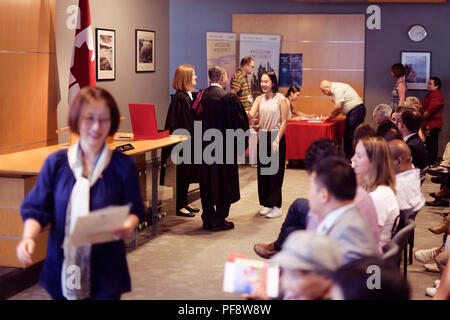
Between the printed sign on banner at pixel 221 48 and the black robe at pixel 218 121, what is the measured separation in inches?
238

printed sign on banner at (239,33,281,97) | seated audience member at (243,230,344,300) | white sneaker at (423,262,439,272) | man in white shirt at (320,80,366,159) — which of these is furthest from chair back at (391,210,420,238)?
printed sign on banner at (239,33,281,97)

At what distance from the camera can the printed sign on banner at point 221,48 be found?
12.1 metres

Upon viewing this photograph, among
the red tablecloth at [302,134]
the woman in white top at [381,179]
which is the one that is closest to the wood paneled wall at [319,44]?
the red tablecloth at [302,134]

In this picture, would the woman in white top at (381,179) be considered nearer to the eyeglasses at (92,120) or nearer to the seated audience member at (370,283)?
the seated audience member at (370,283)

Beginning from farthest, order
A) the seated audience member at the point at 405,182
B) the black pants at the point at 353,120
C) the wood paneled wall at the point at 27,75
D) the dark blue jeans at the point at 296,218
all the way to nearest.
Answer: the black pants at the point at 353,120 < the wood paneled wall at the point at 27,75 < the dark blue jeans at the point at 296,218 < the seated audience member at the point at 405,182

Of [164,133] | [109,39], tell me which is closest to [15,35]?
[164,133]

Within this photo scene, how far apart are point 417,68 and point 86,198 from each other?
10026 millimetres

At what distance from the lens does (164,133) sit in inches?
250

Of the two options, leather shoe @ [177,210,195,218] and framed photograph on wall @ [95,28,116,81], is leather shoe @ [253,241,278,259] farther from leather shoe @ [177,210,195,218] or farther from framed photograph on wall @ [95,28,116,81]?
framed photograph on wall @ [95,28,116,81]

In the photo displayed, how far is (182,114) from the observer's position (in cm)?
669

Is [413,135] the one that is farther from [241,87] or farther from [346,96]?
[346,96]

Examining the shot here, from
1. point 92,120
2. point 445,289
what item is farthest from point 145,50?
point 92,120
